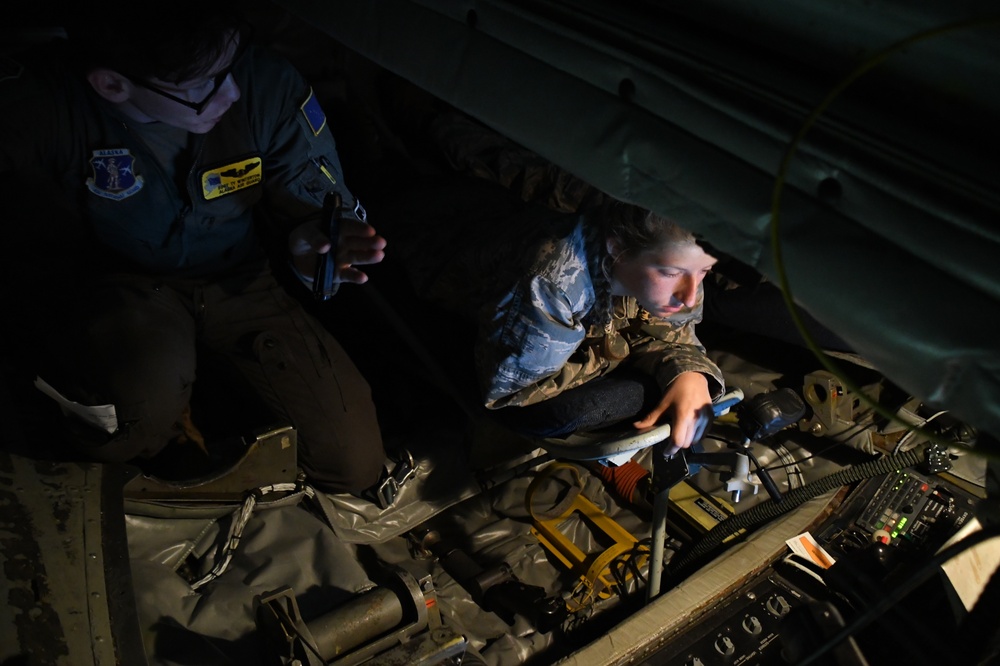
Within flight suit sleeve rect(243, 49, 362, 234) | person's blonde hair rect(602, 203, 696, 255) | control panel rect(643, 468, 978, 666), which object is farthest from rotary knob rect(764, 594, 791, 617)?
flight suit sleeve rect(243, 49, 362, 234)

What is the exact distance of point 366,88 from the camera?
313 cm

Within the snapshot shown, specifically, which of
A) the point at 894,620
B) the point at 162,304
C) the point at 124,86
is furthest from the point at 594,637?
the point at 124,86

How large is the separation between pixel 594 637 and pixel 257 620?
3.18 ft

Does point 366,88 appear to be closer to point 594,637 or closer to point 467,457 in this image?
point 467,457

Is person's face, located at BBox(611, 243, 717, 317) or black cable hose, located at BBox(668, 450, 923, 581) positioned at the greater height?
person's face, located at BBox(611, 243, 717, 317)

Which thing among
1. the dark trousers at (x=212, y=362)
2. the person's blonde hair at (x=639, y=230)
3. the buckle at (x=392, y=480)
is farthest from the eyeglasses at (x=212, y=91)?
the buckle at (x=392, y=480)

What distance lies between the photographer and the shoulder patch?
2.24 meters

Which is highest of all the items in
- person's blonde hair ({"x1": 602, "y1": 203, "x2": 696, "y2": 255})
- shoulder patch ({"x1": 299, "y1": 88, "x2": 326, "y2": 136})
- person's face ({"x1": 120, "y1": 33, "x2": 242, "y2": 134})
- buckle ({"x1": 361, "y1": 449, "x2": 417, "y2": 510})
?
person's blonde hair ({"x1": 602, "y1": 203, "x2": 696, "y2": 255})

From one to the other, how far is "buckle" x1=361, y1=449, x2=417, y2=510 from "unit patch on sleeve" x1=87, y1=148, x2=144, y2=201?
1055 mm

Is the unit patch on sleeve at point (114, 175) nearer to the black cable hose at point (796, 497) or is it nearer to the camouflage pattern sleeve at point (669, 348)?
the camouflage pattern sleeve at point (669, 348)

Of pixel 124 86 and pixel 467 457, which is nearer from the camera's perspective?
pixel 124 86

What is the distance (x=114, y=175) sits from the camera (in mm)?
1971

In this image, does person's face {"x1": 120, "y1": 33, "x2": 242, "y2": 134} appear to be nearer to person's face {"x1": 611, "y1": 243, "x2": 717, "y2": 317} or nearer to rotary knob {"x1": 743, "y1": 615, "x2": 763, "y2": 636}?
person's face {"x1": 611, "y1": 243, "x2": 717, "y2": 317}

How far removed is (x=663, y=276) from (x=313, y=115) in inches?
45.0
